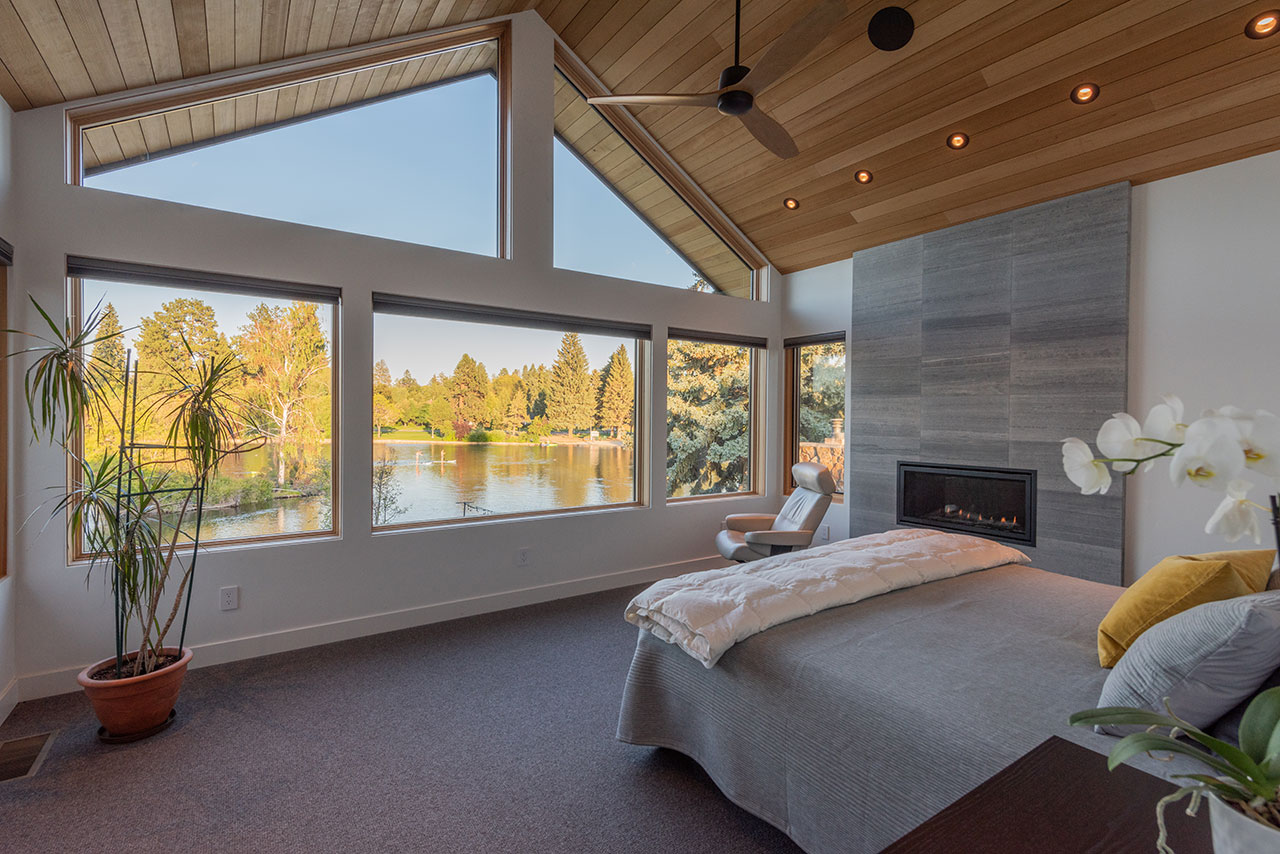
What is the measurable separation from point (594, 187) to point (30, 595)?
4075 millimetres

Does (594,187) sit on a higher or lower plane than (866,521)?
higher

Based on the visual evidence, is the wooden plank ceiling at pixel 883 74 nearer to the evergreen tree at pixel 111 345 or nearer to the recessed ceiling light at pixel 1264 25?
the recessed ceiling light at pixel 1264 25

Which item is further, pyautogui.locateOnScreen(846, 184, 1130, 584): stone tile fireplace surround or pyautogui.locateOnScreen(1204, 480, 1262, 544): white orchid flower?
pyautogui.locateOnScreen(846, 184, 1130, 584): stone tile fireplace surround

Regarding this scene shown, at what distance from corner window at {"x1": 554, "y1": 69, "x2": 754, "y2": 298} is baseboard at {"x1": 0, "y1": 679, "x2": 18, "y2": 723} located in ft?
12.0

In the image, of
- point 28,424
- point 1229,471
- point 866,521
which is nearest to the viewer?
point 1229,471

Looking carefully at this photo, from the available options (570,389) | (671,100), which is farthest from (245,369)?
(671,100)

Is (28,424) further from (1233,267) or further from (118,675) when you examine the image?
(1233,267)

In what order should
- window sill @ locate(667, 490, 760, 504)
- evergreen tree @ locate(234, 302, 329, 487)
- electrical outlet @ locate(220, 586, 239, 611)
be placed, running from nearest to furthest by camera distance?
electrical outlet @ locate(220, 586, 239, 611) → evergreen tree @ locate(234, 302, 329, 487) → window sill @ locate(667, 490, 760, 504)

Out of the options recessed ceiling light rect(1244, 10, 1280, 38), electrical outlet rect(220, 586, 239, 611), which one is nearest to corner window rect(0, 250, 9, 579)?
electrical outlet rect(220, 586, 239, 611)

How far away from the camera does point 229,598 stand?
10.5 ft

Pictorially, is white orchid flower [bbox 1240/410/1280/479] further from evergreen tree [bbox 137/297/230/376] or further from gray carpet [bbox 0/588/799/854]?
evergreen tree [bbox 137/297/230/376]

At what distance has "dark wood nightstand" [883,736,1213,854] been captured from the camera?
80 centimetres

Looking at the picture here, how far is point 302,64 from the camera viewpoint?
3445 millimetres

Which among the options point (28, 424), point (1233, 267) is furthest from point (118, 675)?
point (1233, 267)
